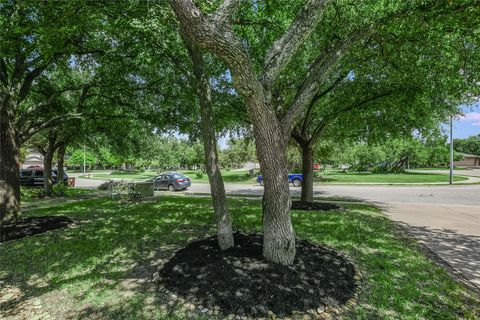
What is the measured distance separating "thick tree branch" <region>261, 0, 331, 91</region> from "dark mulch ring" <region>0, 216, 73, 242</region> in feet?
25.3

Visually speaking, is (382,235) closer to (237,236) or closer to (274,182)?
(237,236)

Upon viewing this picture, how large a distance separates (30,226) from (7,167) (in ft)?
7.00

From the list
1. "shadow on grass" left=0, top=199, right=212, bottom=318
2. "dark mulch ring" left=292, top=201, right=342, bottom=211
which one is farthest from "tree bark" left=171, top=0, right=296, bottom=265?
"dark mulch ring" left=292, top=201, right=342, bottom=211

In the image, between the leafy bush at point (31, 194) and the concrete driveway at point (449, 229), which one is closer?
the concrete driveway at point (449, 229)

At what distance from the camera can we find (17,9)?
6418mm

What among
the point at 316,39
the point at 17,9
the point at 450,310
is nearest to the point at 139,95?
the point at 17,9

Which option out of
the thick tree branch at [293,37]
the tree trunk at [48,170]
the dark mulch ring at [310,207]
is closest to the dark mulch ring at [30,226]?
the thick tree branch at [293,37]

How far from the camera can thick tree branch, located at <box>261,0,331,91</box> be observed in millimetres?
3936

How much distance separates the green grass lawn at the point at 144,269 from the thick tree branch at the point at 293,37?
138 inches

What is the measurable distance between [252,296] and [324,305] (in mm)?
941

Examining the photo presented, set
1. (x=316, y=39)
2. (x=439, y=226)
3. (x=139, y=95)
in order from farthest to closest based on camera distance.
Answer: (x=139, y=95) < (x=439, y=226) < (x=316, y=39)

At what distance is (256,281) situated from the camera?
3945 millimetres

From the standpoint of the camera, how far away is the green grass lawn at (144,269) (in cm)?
366

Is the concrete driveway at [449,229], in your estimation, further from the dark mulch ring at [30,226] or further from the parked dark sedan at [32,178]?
the parked dark sedan at [32,178]
